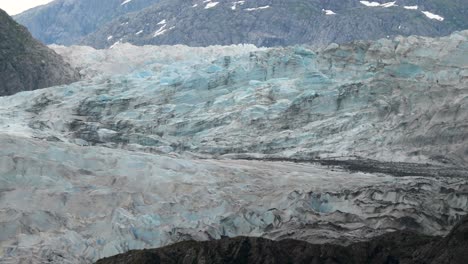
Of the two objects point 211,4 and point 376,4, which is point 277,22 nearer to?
Answer: point 211,4

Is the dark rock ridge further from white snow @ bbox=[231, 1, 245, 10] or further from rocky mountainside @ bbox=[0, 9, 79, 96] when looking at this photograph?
white snow @ bbox=[231, 1, 245, 10]

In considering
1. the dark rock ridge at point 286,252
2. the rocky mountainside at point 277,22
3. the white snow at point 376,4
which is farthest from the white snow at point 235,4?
the dark rock ridge at point 286,252

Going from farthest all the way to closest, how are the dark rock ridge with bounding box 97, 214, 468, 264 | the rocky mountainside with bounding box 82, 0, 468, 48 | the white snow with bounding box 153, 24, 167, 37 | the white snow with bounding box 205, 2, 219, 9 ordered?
the white snow with bounding box 205, 2, 219, 9 < the white snow with bounding box 153, 24, 167, 37 < the rocky mountainside with bounding box 82, 0, 468, 48 < the dark rock ridge with bounding box 97, 214, 468, 264

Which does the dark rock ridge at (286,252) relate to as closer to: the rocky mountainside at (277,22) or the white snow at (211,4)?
the rocky mountainside at (277,22)

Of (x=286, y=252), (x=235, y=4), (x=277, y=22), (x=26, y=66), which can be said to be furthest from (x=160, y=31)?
(x=286, y=252)

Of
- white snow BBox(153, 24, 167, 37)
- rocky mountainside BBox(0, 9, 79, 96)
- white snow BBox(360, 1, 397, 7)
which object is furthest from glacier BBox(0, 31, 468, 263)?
white snow BBox(360, 1, 397, 7)

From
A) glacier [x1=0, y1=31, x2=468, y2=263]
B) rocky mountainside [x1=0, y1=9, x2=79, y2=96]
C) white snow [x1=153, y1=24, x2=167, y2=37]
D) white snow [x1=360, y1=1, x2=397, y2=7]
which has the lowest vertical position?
white snow [x1=360, y1=1, x2=397, y2=7]
